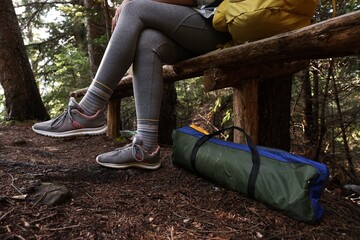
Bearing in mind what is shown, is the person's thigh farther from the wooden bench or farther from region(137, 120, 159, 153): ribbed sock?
region(137, 120, 159, 153): ribbed sock

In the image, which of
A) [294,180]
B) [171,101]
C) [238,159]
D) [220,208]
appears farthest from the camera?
[171,101]

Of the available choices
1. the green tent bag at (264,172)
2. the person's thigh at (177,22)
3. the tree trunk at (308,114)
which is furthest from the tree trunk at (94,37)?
the green tent bag at (264,172)

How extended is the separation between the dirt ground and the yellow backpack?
1.02m

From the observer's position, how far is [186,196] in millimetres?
1902

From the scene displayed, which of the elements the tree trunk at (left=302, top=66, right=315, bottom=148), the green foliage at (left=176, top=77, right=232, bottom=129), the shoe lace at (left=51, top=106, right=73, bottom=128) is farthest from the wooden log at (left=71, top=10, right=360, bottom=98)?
the green foliage at (left=176, top=77, right=232, bottom=129)

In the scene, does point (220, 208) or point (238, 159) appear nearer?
point (220, 208)

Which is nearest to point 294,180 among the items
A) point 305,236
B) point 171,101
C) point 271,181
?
point 271,181

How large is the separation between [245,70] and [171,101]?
2455 millimetres

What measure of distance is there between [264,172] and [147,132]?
850mm

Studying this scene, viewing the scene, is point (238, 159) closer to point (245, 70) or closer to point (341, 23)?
point (245, 70)

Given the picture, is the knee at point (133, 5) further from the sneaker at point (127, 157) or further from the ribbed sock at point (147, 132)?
the sneaker at point (127, 157)

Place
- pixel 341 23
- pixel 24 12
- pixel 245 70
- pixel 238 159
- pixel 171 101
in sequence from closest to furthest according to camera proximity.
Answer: pixel 341 23 < pixel 238 159 < pixel 245 70 < pixel 171 101 < pixel 24 12

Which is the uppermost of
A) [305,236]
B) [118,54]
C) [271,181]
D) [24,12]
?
[24,12]

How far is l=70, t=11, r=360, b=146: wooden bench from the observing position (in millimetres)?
1438
